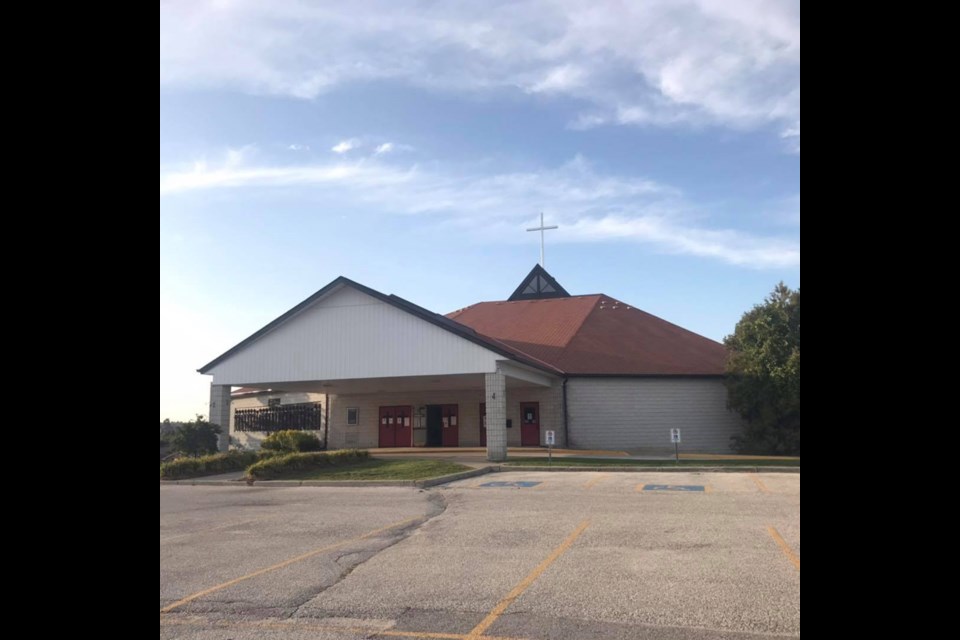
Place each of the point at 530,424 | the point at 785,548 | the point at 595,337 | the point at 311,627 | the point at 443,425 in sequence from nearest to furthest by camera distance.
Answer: the point at 311,627, the point at 785,548, the point at 530,424, the point at 595,337, the point at 443,425

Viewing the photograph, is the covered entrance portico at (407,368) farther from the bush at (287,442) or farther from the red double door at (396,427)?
the bush at (287,442)

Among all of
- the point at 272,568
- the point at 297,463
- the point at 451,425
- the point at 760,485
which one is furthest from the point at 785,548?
the point at 451,425

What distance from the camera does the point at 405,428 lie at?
1438 inches

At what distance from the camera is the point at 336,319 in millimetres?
28953

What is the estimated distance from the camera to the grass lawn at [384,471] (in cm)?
1994

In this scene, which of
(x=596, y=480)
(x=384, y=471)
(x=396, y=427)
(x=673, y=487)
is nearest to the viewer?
(x=673, y=487)

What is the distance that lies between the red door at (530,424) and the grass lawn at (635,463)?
737 centimetres

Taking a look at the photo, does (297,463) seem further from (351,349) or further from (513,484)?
(513,484)

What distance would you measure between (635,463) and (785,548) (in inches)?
568

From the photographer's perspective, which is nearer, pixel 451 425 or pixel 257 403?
pixel 451 425

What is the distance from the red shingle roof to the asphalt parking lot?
687 inches

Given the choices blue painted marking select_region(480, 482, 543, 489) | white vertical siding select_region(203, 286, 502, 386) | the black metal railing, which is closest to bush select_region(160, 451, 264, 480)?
white vertical siding select_region(203, 286, 502, 386)
